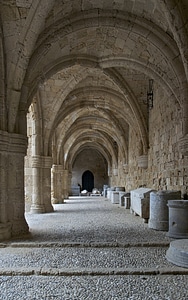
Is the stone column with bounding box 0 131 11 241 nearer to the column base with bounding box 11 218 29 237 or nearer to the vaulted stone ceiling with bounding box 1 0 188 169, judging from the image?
the column base with bounding box 11 218 29 237

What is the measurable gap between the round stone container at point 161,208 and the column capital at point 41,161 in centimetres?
427

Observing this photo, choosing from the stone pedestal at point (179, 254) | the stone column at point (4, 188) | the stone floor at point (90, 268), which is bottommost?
the stone floor at point (90, 268)

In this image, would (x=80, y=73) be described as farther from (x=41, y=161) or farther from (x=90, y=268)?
(x=90, y=268)

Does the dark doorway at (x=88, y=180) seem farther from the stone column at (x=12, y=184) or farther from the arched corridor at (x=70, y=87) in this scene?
the stone column at (x=12, y=184)

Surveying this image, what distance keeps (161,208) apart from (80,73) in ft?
14.9

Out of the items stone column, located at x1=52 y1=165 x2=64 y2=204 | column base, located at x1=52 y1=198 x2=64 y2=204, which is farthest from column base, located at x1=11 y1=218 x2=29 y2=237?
column base, located at x1=52 y1=198 x2=64 y2=204

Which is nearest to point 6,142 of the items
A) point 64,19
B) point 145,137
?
point 64,19

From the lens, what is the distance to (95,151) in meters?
29.4

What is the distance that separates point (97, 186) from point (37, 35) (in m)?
25.1

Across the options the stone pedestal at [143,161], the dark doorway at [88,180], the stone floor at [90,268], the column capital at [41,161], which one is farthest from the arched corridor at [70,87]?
the dark doorway at [88,180]

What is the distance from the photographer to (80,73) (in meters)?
8.76

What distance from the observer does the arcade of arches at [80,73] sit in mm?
5094

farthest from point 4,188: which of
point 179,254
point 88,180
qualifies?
point 88,180

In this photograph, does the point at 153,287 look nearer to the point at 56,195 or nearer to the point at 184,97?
the point at 184,97
